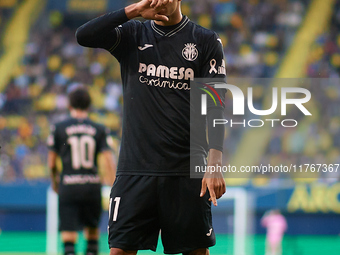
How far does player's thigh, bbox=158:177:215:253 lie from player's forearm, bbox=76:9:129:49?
85 cm

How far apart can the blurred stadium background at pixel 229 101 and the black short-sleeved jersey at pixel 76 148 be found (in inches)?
191

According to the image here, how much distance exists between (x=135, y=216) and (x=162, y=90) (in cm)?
72

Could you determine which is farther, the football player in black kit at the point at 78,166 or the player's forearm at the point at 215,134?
the football player in black kit at the point at 78,166

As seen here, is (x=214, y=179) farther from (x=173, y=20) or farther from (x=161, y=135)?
(x=173, y=20)

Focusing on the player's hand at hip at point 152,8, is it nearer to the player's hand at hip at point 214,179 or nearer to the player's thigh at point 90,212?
the player's hand at hip at point 214,179

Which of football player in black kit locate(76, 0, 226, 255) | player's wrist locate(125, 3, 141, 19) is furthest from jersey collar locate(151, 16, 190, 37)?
player's wrist locate(125, 3, 141, 19)

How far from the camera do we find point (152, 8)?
270cm

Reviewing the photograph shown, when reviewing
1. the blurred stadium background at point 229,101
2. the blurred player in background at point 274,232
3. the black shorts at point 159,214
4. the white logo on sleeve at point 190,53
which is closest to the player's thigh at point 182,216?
the black shorts at point 159,214

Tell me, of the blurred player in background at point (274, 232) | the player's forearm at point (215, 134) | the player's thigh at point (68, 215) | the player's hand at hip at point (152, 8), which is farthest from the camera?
the blurred player in background at point (274, 232)

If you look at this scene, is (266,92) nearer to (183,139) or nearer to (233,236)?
(233,236)

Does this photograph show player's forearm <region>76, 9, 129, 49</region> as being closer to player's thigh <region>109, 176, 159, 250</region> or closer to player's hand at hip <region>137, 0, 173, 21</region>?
player's hand at hip <region>137, 0, 173, 21</region>

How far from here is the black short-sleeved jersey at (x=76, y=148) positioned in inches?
194

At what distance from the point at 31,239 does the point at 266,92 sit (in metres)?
7.63

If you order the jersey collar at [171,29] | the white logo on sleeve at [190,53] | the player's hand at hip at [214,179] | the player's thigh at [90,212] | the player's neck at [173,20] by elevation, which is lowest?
the player's thigh at [90,212]
